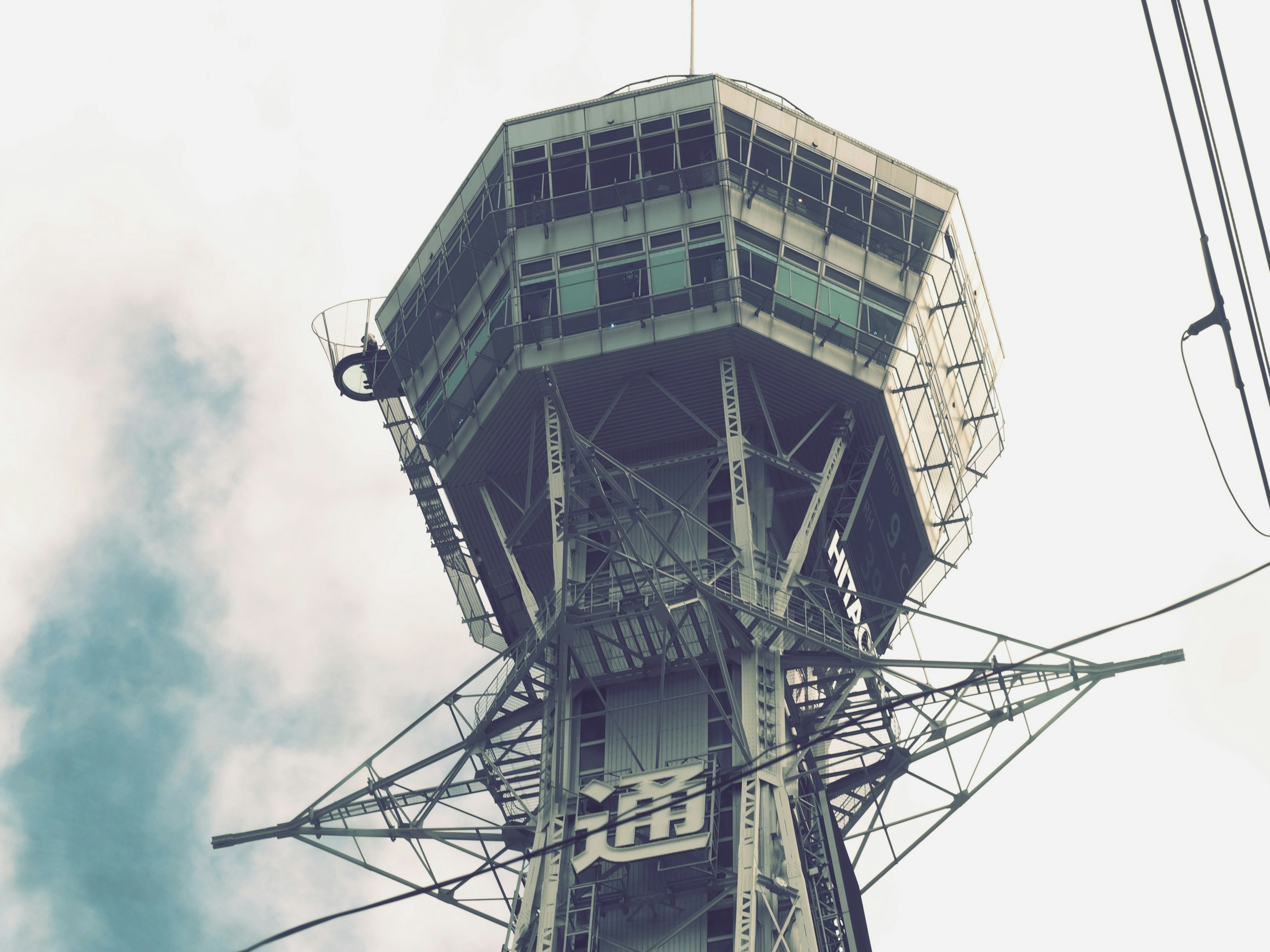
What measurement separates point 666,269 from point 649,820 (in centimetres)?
2084

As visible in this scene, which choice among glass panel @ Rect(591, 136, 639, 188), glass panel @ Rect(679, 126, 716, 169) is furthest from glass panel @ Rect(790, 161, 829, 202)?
glass panel @ Rect(591, 136, 639, 188)

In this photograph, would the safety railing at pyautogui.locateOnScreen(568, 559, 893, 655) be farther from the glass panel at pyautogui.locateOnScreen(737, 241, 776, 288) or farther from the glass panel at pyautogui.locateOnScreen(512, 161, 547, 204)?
the glass panel at pyautogui.locateOnScreen(512, 161, 547, 204)

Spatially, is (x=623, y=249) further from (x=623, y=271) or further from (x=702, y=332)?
(x=702, y=332)

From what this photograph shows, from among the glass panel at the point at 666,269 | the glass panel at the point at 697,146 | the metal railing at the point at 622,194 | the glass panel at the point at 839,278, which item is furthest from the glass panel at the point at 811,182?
the glass panel at the point at 666,269

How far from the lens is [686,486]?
222ft

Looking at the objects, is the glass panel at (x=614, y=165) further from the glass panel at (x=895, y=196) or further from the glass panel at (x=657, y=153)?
the glass panel at (x=895, y=196)

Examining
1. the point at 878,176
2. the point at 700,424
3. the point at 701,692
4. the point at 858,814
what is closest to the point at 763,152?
the point at 878,176

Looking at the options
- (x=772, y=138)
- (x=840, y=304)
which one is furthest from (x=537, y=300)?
(x=840, y=304)

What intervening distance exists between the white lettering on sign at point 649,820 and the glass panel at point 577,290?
1809cm

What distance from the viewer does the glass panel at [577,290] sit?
217 feet

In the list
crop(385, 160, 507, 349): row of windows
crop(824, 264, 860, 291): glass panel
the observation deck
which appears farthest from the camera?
crop(385, 160, 507, 349): row of windows

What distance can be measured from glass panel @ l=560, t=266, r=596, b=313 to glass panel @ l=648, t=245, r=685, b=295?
229 cm

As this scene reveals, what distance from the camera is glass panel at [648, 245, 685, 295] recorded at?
65.4 m

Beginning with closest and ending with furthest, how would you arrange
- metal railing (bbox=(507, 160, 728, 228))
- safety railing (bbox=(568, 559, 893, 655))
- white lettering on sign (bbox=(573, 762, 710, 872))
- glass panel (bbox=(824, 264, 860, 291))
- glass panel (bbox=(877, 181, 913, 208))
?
white lettering on sign (bbox=(573, 762, 710, 872)) < safety railing (bbox=(568, 559, 893, 655)) < metal railing (bbox=(507, 160, 728, 228)) < glass panel (bbox=(824, 264, 860, 291)) < glass panel (bbox=(877, 181, 913, 208))
